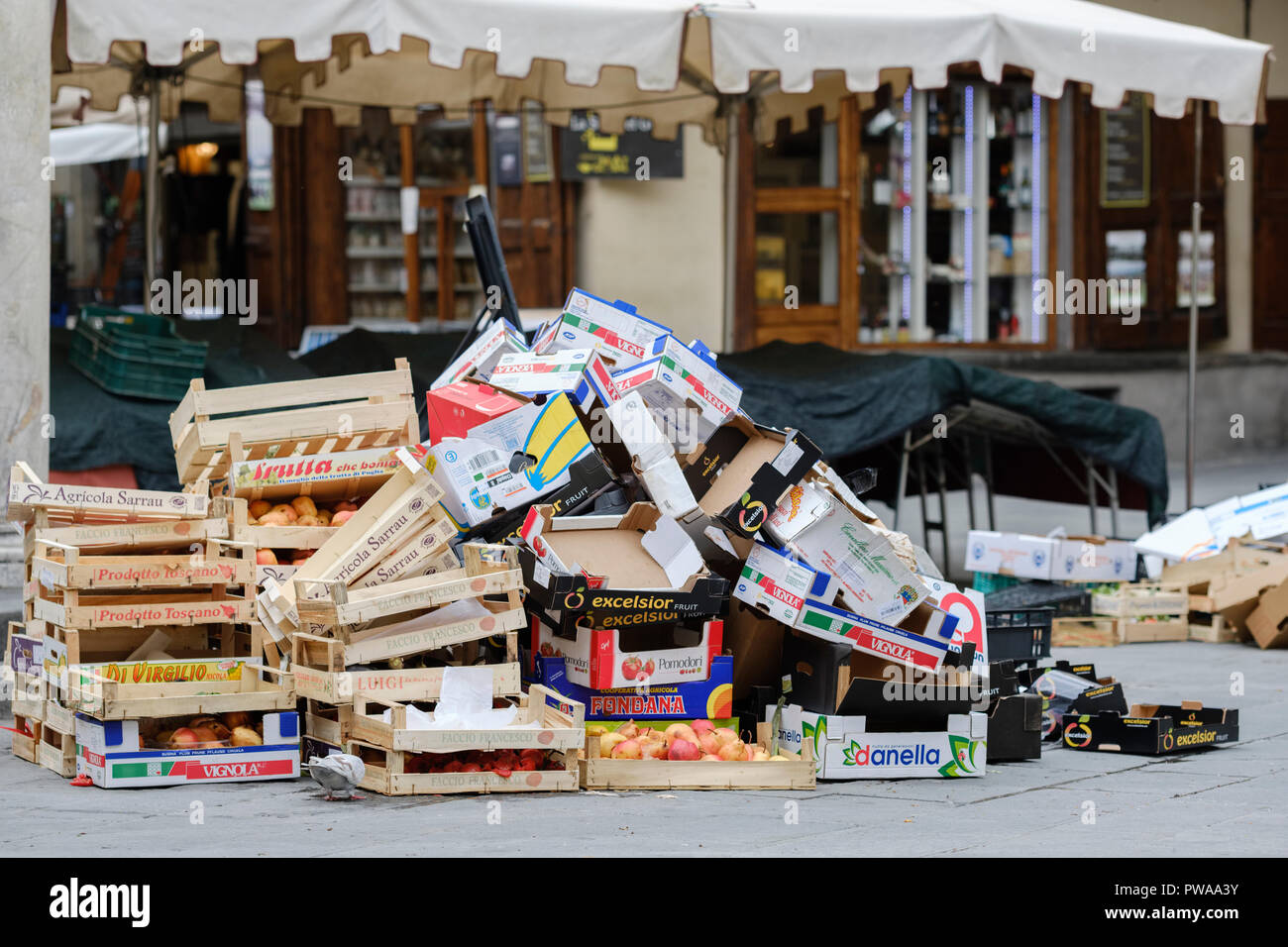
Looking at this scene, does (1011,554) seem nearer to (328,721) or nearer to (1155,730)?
(1155,730)

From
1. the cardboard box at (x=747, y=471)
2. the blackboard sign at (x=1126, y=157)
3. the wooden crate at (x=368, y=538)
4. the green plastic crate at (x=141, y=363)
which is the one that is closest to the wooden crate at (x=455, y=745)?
the wooden crate at (x=368, y=538)

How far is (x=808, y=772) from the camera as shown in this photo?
581cm

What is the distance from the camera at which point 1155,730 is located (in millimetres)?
6461

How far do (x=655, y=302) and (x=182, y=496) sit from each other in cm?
929

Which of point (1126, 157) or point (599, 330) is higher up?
point (1126, 157)

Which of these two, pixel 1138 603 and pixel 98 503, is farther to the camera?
pixel 1138 603

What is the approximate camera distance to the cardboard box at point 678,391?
6748 millimetres

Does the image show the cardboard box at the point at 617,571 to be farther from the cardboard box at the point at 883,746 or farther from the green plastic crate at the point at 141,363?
the green plastic crate at the point at 141,363

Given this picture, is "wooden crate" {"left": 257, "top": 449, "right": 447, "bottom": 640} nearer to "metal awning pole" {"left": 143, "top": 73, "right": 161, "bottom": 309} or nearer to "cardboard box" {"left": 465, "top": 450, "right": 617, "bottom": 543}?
"cardboard box" {"left": 465, "top": 450, "right": 617, "bottom": 543}

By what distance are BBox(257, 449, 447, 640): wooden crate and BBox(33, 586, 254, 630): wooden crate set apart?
0.11m

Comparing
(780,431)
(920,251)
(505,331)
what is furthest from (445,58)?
(920,251)

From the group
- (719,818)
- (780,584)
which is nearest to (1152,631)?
(780,584)

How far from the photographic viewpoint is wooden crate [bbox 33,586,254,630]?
5.97 metres

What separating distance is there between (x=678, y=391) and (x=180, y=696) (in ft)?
7.15
